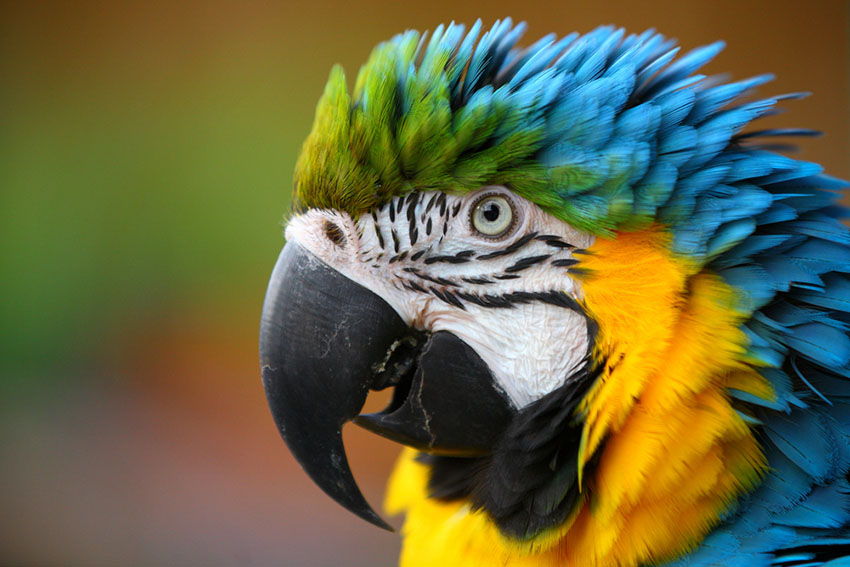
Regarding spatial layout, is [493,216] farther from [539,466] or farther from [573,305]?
[539,466]

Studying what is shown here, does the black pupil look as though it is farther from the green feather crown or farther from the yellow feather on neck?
the yellow feather on neck

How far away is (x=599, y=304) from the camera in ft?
3.18

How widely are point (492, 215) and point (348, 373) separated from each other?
1.04 feet

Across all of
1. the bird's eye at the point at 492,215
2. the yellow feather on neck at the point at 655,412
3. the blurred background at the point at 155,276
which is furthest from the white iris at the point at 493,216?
the blurred background at the point at 155,276

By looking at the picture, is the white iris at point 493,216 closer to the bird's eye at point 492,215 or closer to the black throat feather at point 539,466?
the bird's eye at point 492,215

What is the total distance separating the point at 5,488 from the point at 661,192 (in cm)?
363

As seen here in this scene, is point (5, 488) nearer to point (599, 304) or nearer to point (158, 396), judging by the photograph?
point (158, 396)

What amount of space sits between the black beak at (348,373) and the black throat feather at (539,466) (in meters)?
0.04

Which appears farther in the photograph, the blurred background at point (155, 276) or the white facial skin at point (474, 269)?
the blurred background at point (155, 276)

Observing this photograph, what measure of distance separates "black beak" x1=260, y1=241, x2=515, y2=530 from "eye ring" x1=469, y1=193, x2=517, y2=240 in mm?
170

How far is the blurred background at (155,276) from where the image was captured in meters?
3.36

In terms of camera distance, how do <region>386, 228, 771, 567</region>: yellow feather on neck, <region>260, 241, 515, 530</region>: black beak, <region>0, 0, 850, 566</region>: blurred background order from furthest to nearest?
<region>0, 0, 850, 566</region>: blurred background, <region>260, 241, 515, 530</region>: black beak, <region>386, 228, 771, 567</region>: yellow feather on neck

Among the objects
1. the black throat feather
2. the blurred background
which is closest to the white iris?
the black throat feather

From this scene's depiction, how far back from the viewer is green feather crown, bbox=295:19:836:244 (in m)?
0.96
